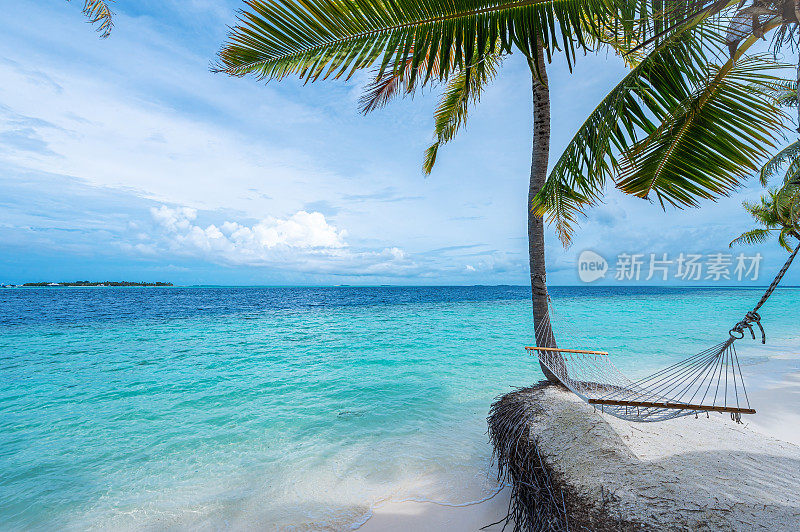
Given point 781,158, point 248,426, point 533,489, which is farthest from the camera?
point 781,158

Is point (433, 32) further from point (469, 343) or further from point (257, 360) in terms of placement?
point (469, 343)

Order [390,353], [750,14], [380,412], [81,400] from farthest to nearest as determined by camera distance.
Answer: [390,353] → [81,400] → [380,412] → [750,14]

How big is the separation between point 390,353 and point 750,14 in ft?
24.5

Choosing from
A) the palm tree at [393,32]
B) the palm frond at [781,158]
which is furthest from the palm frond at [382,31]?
the palm frond at [781,158]

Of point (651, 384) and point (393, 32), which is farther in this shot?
point (651, 384)

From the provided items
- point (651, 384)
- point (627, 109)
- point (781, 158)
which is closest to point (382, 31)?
point (627, 109)

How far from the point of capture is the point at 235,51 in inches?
65.7

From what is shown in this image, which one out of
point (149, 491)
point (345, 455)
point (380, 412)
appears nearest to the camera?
point (149, 491)

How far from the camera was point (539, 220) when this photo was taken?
3.29 metres

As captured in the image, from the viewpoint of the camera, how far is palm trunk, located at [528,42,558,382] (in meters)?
3.18

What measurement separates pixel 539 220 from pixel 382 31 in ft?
7.47

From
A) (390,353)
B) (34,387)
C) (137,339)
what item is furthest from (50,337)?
(390,353)

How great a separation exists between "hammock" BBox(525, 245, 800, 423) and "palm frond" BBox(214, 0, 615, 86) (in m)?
1.59

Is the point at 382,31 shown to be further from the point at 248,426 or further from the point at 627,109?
the point at 248,426
